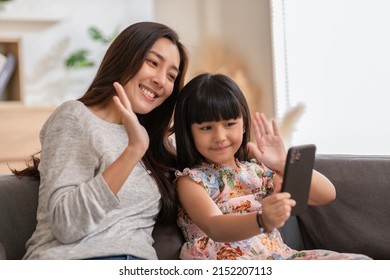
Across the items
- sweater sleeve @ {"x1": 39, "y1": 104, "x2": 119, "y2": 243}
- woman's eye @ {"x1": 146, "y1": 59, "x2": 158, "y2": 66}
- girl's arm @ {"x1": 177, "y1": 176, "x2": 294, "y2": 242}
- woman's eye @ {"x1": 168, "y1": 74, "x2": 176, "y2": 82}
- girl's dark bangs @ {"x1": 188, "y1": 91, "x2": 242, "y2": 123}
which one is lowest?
girl's arm @ {"x1": 177, "y1": 176, "x2": 294, "y2": 242}

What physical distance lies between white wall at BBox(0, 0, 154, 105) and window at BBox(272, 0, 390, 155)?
4.76 feet

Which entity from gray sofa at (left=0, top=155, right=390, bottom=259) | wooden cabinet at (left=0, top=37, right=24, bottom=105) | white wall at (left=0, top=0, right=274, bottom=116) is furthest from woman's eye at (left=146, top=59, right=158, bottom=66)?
wooden cabinet at (left=0, top=37, right=24, bottom=105)

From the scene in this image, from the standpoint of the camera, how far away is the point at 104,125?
5.58 ft

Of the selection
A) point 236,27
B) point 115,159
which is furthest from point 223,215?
point 236,27

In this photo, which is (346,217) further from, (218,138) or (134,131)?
(134,131)

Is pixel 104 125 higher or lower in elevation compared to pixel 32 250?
higher

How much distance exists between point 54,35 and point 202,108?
357 centimetres

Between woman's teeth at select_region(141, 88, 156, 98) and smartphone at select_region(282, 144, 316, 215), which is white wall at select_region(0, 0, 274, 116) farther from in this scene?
smartphone at select_region(282, 144, 316, 215)

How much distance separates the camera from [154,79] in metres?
1.74

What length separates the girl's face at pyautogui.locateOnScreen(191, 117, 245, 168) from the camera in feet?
5.68

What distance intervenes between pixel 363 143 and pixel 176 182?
7.04ft

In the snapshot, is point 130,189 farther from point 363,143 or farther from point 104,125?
point 363,143

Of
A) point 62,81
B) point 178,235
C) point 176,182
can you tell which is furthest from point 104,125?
point 62,81

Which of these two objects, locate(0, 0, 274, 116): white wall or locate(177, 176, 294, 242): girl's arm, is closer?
locate(177, 176, 294, 242): girl's arm
